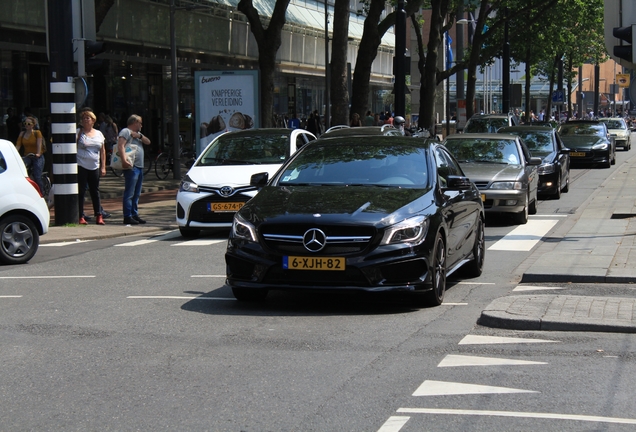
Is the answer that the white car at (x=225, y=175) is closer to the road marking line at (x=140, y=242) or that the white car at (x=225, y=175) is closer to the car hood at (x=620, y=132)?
the road marking line at (x=140, y=242)

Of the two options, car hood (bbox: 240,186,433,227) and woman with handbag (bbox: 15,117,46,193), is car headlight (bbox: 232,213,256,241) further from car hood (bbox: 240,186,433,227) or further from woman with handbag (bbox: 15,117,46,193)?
woman with handbag (bbox: 15,117,46,193)

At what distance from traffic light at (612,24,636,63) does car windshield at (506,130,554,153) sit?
9881 mm

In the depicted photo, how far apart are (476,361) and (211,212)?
868 cm

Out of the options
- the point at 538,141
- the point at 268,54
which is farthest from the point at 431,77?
the point at 538,141

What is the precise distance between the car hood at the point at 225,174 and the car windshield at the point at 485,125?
16412 millimetres

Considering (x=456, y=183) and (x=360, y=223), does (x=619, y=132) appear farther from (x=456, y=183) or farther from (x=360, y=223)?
(x=360, y=223)

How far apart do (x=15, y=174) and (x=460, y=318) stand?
6.46 metres

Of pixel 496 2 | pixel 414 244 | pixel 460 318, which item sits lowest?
pixel 460 318

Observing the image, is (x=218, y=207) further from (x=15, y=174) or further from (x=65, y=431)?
(x=65, y=431)

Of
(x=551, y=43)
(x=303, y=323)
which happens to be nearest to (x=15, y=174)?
(x=303, y=323)

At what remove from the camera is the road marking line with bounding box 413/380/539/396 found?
5980mm

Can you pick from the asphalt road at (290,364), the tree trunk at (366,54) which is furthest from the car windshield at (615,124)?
the asphalt road at (290,364)

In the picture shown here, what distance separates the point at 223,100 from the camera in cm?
2373

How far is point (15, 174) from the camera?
41.0 feet
